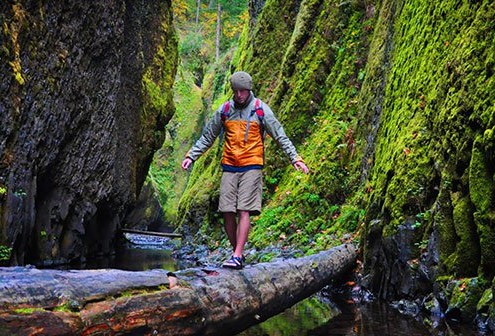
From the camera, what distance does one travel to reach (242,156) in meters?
5.62

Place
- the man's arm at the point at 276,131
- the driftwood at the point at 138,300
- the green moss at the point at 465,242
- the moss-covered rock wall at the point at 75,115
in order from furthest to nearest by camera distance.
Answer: the moss-covered rock wall at the point at 75,115, the man's arm at the point at 276,131, the green moss at the point at 465,242, the driftwood at the point at 138,300

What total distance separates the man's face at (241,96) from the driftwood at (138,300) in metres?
1.80

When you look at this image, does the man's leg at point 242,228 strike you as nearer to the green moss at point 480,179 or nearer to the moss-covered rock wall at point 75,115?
the green moss at point 480,179

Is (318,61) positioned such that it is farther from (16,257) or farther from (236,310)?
(236,310)

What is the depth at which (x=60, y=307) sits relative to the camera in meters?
3.30

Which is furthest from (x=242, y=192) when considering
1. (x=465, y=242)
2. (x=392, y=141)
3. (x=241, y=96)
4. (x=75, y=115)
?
(x=75, y=115)

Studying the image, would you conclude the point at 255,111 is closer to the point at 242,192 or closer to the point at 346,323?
the point at 242,192

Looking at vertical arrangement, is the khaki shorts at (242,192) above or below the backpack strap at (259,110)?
below

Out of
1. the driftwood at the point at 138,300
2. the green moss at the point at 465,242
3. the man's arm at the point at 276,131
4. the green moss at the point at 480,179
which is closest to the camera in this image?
the driftwood at the point at 138,300

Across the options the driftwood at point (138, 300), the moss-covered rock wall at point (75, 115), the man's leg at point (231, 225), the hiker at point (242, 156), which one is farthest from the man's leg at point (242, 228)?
the moss-covered rock wall at point (75, 115)

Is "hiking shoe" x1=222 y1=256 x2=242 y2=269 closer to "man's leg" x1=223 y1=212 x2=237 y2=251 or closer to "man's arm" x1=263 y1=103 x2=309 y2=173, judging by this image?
"man's leg" x1=223 y1=212 x2=237 y2=251

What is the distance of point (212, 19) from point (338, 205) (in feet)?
165

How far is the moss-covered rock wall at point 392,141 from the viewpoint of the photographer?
5.77 m

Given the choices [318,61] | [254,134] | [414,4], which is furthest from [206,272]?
[318,61]
